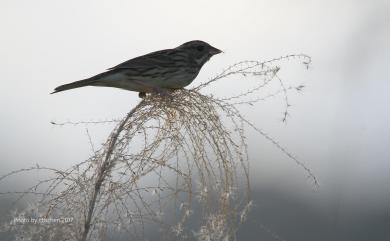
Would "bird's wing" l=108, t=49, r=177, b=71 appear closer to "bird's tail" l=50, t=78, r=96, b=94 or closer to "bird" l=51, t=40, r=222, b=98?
"bird" l=51, t=40, r=222, b=98

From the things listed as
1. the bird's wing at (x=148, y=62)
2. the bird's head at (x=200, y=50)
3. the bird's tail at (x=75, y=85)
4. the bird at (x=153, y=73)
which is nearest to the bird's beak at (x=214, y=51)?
the bird's head at (x=200, y=50)

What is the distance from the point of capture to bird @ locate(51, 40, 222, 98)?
705 centimetres

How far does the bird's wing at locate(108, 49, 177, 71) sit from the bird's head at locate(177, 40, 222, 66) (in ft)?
0.95

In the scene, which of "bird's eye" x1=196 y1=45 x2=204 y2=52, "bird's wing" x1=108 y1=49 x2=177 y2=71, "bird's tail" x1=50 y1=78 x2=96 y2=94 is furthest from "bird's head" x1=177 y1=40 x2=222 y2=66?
"bird's tail" x1=50 y1=78 x2=96 y2=94

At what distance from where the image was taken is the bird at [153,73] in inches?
278

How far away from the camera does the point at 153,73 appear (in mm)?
7359

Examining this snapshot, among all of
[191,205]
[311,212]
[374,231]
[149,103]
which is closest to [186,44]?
[149,103]

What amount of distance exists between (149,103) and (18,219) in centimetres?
104

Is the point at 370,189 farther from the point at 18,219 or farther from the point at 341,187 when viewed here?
the point at 18,219

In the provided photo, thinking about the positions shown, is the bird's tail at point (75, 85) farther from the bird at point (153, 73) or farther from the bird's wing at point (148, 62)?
the bird's wing at point (148, 62)

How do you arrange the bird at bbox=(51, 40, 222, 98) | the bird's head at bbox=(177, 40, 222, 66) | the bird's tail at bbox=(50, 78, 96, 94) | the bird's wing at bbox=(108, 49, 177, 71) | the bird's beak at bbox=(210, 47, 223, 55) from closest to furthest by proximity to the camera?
the bird's tail at bbox=(50, 78, 96, 94) → the bird at bbox=(51, 40, 222, 98) → the bird's wing at bbox=(108, 49, 177, 71) → the bird's head at bbox=(177, 40, 222, 66) → the bird's beak at bbox=(210, 47, 223, 55)

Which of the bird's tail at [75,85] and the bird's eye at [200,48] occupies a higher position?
the bird's eye at [200,48]

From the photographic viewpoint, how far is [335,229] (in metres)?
10.9

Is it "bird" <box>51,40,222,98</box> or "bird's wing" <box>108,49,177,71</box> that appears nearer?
"bird" <box>51,40,222,98</box>
